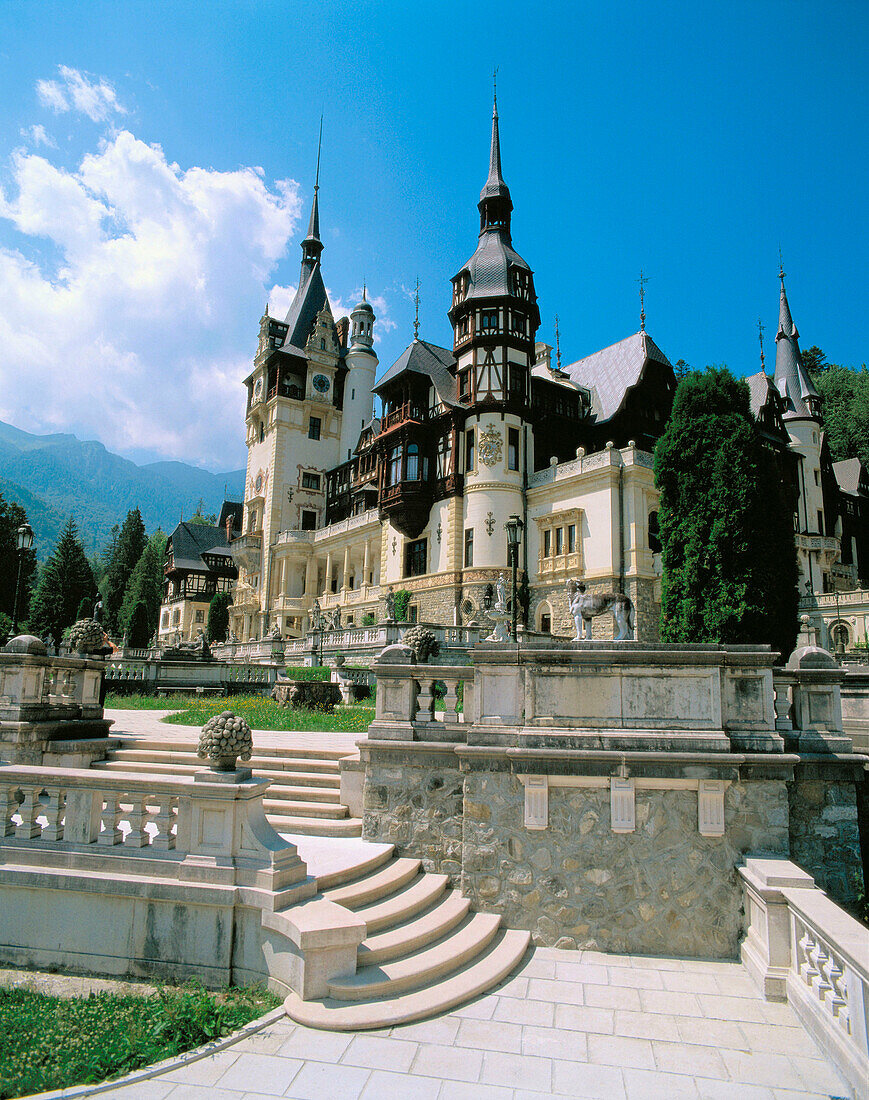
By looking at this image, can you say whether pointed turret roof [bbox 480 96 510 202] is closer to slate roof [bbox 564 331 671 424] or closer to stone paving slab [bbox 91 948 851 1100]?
slate roof [bbox 564 331 671 424]

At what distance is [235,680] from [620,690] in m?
17.7

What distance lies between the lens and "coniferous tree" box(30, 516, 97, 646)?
233ft

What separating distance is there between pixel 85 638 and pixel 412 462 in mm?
30579

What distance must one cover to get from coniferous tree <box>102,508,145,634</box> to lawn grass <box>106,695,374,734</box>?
225 feet

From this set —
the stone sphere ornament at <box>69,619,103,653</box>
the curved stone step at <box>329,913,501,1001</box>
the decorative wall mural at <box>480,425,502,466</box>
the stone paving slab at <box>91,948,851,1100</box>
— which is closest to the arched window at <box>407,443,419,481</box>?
the decorative wall mural at <box>480,425,502,466</box>

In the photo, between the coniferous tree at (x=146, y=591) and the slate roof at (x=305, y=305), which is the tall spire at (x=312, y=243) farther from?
the coniferous tree at (x=146, y=591)

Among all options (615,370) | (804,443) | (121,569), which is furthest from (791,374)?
(121,569)

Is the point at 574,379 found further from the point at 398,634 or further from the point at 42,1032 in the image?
the point at 42,1032

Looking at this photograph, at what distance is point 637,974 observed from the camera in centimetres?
721

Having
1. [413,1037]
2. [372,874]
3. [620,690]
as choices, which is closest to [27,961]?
[372,874]

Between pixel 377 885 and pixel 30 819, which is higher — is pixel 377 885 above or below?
below

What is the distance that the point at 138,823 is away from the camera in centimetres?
697

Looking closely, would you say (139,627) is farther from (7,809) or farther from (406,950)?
(406,950)

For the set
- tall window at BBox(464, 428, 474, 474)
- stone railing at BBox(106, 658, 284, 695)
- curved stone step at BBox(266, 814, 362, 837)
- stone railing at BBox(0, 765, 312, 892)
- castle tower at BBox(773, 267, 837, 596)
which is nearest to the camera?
stone railing at BBox(0, 765, 312, 892)
